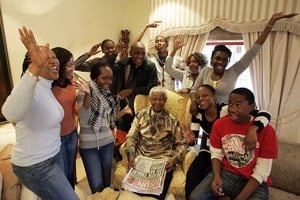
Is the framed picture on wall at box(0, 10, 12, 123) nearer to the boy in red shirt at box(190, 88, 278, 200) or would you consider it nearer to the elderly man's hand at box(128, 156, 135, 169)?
the elderly man's hand at box(128, 156, 135, 169)

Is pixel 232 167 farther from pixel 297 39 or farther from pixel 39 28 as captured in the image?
pixel 39 28

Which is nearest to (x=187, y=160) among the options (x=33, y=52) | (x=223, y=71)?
(x=223, y=71)

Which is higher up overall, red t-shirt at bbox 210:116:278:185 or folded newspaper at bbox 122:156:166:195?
red t-shirt at bbox 210:116:278:185

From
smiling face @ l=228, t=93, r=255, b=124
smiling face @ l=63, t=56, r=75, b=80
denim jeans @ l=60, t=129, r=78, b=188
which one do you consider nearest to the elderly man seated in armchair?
denim jeans @ l=60, t=129, r=78, b=188

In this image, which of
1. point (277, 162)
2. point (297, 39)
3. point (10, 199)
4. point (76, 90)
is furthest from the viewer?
point (297, 39)

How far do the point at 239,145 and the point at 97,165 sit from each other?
3.34ft

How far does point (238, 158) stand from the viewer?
4.74 feet

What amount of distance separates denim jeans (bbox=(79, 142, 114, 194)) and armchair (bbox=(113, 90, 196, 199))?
0.32 feet

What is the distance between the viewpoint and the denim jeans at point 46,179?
3.50ft

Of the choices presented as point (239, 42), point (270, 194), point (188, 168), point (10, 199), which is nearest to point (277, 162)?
point (270, 194)

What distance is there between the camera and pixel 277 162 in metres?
1.77

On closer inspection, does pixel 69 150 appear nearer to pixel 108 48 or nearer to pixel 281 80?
pixel 108 48

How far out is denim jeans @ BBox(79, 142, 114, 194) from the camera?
1663 mm

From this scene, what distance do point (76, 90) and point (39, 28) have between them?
1482 millimetres
